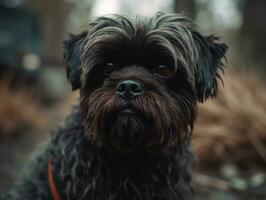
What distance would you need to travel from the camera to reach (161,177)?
14.4 feet

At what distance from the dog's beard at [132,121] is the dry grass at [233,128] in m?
3.48

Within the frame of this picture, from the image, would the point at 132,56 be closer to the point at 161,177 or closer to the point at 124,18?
the point at 124,18

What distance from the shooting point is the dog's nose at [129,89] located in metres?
3.82

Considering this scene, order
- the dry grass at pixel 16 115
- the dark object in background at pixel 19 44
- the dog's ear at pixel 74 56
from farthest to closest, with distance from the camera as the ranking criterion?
the dark object in background at pixel 19 44, the dry grass at pixel 16 115, the dog's ear at pixel 74 56

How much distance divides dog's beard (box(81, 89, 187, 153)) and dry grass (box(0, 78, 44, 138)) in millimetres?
5352

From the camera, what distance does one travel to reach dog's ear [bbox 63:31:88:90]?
432cm

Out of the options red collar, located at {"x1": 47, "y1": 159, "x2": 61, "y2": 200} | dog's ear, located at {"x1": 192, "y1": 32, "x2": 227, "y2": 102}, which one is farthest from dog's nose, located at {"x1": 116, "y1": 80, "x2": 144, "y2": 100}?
red collar, located at {"x1": 47, "y1": 159, "x2": 61, "y2": 200}

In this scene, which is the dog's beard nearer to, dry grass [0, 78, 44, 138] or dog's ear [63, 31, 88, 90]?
dog's ear [63, 31, 88, 90]

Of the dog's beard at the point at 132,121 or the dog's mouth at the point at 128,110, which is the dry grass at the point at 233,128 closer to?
the dog's beard at the point at 132,121

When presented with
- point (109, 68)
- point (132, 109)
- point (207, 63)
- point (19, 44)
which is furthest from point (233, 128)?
point (19, 44)

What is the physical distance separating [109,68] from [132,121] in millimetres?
461

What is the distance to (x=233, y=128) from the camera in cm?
777

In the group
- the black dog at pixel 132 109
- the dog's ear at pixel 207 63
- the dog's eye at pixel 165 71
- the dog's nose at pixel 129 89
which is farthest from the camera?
the dog's ear at pixel 207 63

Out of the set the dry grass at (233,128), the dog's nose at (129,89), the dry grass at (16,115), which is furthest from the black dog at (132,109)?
the dry grass at (16,115)
